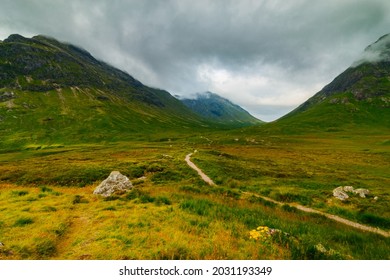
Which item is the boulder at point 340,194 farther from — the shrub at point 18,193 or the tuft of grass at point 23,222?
the shrub at point 18,193

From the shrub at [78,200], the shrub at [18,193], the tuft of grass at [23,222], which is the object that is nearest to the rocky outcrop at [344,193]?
the shrub at [78,200]

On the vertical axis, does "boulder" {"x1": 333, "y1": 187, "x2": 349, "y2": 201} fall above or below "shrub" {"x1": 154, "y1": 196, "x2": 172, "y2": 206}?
below

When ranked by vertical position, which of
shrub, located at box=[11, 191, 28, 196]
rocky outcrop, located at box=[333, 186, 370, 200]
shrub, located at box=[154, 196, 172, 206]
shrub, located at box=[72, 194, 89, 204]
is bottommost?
rocky outcrop, located at box=[333, 186, 370, 200]

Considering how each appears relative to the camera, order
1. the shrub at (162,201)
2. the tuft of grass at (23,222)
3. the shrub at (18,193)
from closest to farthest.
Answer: the tuft of grass at (23,222), the shrub at (162,201), the shrub at (18,193)

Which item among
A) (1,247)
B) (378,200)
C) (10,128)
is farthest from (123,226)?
(10,128)

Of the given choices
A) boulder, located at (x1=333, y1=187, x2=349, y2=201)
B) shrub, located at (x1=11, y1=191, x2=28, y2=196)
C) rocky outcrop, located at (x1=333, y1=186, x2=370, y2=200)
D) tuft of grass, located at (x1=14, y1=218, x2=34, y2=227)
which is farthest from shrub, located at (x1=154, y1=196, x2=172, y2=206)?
rocky outcrop, located at (x1=333, y1=186, x2=370, y2=200)

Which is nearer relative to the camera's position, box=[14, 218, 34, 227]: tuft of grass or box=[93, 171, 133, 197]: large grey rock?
box=[14, 218, 34, 227]: tuft of grass

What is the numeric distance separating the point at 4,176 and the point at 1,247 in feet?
125

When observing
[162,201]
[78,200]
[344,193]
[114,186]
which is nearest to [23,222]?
[78,200]

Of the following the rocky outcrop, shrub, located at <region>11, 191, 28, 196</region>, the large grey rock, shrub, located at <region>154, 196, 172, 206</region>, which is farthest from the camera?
the rocky outcrop

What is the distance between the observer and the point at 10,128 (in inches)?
7087

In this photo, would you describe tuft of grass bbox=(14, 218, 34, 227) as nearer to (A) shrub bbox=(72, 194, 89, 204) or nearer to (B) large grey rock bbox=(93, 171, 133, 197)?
(A) shrub bbox=(72, 194, 89, 204)

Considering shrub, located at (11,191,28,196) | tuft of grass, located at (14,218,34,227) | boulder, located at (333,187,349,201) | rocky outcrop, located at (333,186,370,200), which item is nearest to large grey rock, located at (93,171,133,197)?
shrub, located at (11,191,28,196)

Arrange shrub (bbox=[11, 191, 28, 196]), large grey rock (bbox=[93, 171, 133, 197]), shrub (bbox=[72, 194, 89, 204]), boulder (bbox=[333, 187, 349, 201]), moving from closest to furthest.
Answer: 1. shrub (bbox=[72, 194, 89, 204])
2. shrub (bbox=[11, 191, 28, 196])
3. large grey rock (bbox=[93, 171, 133, 197])
4. boulder (bbox=[333, 187, 349, 201])
